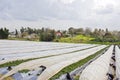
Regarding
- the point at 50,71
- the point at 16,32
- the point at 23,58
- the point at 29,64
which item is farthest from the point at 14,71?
the point at 16,32

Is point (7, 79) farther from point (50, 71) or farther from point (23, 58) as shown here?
point (23, 58)

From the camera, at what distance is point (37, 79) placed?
18.3 ft

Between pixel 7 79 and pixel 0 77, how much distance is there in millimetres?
260

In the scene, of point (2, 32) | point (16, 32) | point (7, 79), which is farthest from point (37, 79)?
point (16, 32)

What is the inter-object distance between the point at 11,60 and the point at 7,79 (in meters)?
3.69

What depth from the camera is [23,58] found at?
10.6 m

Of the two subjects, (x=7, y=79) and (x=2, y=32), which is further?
(x=2, y=32)

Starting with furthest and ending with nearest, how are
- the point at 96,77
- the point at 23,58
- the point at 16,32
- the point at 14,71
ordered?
the point at 16,32 → the point at 23,58 → the point at 14,71 → the point at 96,77

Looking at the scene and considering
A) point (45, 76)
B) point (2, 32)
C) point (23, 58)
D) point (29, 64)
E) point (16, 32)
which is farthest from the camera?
point (16, 32)

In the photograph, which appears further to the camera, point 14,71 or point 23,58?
point 23,58

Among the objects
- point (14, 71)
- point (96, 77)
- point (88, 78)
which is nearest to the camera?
point (88, 78)

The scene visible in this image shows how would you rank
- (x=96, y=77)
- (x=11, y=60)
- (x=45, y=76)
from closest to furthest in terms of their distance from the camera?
(x=96, y=77) → (x=45, y=76) → (x=11, y=60)

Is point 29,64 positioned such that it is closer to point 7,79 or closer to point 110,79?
point 7,79

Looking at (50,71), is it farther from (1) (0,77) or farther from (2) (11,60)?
(2) (11,60)
